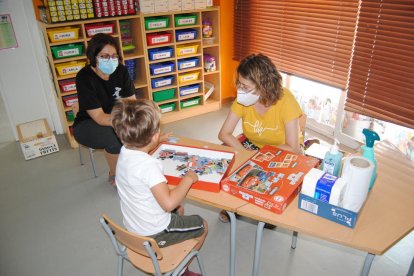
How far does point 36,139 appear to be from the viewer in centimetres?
344

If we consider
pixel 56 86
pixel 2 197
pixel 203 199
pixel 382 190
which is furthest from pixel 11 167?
pixel 382 190

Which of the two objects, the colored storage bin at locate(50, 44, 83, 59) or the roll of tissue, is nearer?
the roll of tissue

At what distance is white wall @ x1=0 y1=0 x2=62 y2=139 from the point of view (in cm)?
341

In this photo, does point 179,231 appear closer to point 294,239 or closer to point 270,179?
point 270,179

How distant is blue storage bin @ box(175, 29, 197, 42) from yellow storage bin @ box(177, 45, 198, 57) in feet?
0.31

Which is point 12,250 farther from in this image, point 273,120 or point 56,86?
point 273,120

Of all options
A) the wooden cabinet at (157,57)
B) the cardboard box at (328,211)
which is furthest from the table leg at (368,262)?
the wooden cabinet at (157,57)

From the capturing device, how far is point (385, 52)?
278 cm

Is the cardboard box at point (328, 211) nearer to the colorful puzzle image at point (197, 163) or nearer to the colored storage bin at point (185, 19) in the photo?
the colorful puzzle image at point (197, 163)

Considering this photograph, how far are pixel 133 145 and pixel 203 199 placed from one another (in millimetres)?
424

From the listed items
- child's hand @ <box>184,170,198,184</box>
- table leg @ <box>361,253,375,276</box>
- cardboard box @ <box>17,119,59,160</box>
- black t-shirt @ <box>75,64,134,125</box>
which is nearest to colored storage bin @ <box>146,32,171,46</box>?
black t-shirt @ <box>75,64,134,125</box>

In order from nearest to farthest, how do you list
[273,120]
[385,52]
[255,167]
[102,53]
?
[255,167]
[273,120]
[102,53]
[385,52]

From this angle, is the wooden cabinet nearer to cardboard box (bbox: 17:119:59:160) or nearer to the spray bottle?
cardboard box (bbox: 17:119:59:160)

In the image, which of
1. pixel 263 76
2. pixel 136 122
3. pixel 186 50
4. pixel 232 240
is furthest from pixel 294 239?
pixel 186 50
